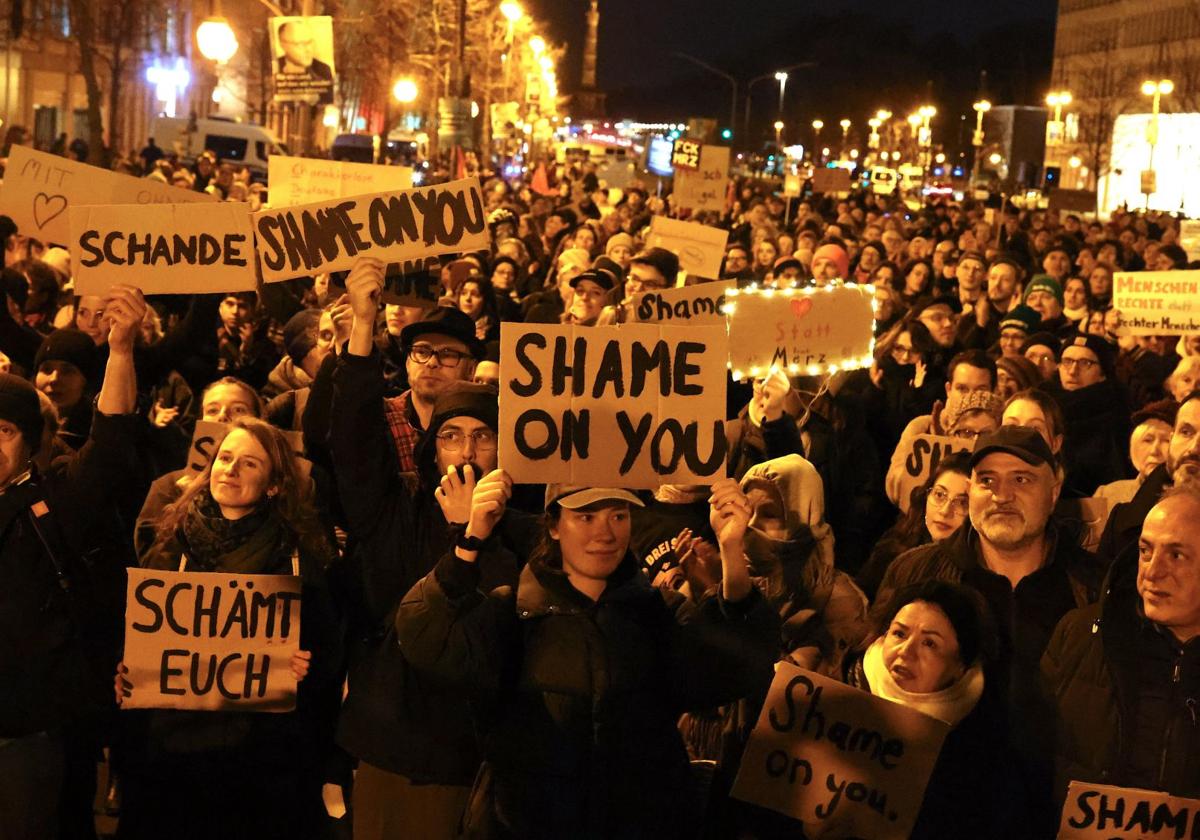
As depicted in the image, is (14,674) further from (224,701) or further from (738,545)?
(738,545)

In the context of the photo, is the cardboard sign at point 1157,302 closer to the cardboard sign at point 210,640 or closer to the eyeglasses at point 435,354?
the eyeglasses at point 435,354

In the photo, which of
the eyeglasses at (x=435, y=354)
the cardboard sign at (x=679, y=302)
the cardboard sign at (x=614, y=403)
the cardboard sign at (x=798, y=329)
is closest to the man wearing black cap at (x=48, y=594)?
the eyeglasses at (x=435, y=354)

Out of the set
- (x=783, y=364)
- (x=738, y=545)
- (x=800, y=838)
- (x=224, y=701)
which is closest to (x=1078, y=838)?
(x=800, y=838)

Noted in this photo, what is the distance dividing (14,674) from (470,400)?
1489 millimetres

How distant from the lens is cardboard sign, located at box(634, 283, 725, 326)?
8531mm

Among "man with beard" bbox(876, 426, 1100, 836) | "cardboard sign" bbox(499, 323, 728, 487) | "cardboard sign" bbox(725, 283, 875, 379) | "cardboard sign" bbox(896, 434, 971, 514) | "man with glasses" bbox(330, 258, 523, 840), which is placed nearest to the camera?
"cardboard sign" bbox(499, 323, 728, 487)

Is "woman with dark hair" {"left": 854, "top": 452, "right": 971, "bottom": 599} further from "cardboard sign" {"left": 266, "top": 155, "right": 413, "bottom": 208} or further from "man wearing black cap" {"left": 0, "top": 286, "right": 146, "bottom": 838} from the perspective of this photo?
"cardboard sign" {"left": 266, "top": 155, "right": 413, "bottom": 208}

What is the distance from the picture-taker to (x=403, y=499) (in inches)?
195

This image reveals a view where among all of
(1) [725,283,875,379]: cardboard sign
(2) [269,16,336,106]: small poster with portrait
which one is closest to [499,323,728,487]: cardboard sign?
(1) [725,283,875,379]: cardboard sign

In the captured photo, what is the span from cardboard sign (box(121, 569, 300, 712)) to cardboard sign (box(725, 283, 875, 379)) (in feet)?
9.97

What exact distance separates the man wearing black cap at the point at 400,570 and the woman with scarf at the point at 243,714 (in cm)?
16

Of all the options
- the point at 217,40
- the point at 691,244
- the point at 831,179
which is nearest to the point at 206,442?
the point at 691,244

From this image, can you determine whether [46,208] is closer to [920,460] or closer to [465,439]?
[465,439]

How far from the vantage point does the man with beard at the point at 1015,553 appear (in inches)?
198
